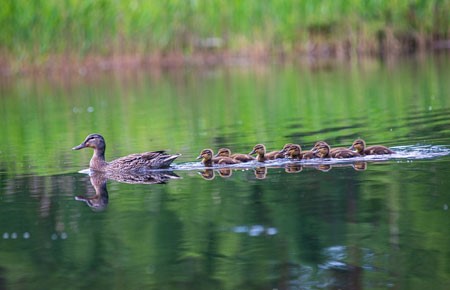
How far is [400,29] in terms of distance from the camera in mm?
27969

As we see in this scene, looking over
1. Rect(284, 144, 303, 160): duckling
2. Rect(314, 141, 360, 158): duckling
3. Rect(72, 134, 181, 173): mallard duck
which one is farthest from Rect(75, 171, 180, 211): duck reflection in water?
Rect(314, 141, 360, 158): duckling

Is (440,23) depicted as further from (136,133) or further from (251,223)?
(251,223)

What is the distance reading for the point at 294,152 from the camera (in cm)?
1089

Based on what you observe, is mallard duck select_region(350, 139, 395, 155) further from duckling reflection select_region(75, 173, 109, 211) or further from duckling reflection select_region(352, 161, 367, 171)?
duckling reflection select_region(75, 173, 109, 211)

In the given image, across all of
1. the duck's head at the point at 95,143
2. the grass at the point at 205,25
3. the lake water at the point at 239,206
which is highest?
the grass at the point at 205,25

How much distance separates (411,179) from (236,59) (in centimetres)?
2134

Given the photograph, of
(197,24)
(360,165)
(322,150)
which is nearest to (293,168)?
(322,150)

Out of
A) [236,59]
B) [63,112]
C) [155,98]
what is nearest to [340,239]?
[63,112]

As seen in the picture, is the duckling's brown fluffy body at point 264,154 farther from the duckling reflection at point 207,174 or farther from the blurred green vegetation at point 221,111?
the blurred green vegetation at point 221,111

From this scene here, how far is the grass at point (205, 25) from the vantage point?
89.4 ft

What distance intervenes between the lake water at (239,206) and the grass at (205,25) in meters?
9.60

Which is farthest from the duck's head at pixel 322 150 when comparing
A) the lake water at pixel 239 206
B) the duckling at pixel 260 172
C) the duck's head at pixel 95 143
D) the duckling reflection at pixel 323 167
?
the duck's head at pixel 95 143

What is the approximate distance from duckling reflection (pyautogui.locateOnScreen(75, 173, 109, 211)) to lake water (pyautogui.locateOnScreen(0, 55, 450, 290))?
0.08ft

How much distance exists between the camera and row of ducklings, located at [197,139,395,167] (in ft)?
35.6
